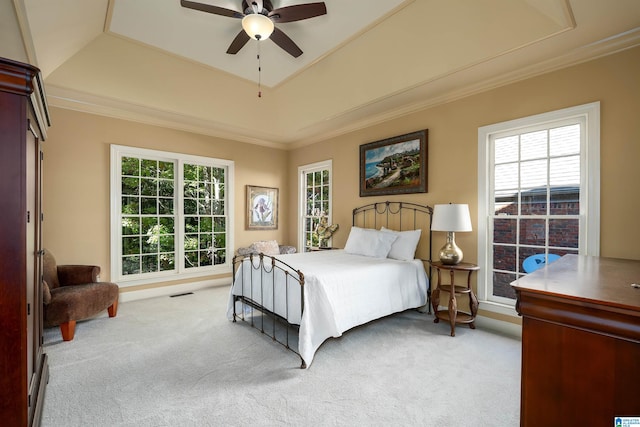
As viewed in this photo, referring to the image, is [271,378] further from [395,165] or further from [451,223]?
[395,165]

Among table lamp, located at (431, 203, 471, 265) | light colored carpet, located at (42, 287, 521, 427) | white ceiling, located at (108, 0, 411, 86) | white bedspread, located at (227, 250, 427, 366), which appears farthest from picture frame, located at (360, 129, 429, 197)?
light colored carpet, located at (42, 287, 521, 427)

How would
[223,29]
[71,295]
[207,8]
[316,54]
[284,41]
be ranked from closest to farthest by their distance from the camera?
[207,8] → [284,41] → [71,295] → [223,29] → [316,54]

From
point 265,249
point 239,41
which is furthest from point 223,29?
point 265,249

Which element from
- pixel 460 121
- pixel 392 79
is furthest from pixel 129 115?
pixel 460 121

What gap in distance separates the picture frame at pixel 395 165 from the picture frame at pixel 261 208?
219 centimetres

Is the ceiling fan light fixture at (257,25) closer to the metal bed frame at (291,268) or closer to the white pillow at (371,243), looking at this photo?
the metal bed frame at (291,268)

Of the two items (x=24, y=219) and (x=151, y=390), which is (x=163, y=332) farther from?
(x=24, y=219)

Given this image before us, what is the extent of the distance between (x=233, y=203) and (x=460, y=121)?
4089 mm

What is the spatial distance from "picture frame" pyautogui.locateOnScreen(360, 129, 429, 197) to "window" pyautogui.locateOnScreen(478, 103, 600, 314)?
778 millimetres

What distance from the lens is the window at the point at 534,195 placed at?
2.80 m

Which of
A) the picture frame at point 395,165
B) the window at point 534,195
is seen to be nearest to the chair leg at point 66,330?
the picture frame at point 395,165

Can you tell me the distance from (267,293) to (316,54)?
3.06 metres

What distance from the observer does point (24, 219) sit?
58.1 inches

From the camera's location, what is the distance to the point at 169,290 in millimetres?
4855
